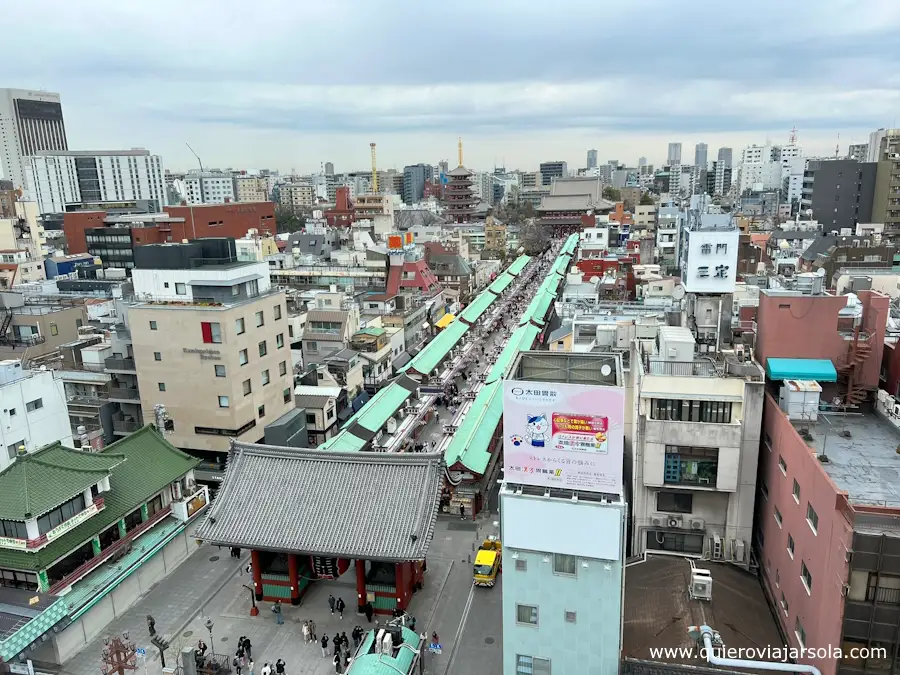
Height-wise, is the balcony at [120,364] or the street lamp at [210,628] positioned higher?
the balcony at [120,364]

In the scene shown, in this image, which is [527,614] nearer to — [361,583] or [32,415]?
[361,583]

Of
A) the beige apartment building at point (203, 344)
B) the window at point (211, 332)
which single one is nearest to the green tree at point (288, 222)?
the beige apartment building at point (203, 344)

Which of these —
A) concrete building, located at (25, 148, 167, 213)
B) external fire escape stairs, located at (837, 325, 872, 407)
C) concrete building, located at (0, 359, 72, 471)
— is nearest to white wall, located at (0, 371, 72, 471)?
concrete building, located at (0, 359, 72, 471)

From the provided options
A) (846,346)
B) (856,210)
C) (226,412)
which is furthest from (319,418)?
(856,210)

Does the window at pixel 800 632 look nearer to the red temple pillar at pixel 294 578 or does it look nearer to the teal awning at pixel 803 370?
the teal awning at pixel 803 370

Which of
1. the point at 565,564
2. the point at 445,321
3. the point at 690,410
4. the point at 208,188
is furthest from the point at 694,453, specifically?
the point at 208,188

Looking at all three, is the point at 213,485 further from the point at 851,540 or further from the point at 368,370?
the point at 851,540
